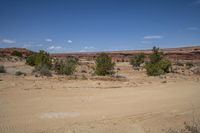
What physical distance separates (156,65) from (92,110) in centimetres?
2160

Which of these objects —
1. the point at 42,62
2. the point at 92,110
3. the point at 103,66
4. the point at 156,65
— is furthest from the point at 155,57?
the point at 92,110

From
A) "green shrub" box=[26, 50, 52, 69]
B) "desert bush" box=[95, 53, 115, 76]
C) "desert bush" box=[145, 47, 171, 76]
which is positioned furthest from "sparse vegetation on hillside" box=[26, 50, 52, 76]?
"desert bush" box=[145, 47, 171, 76]

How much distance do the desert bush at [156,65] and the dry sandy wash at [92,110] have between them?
43.7 ft

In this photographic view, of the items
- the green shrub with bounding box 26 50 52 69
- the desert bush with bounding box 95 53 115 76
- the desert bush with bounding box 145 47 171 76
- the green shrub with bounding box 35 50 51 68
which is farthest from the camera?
the green shrub with bounding box 35 50 51 68

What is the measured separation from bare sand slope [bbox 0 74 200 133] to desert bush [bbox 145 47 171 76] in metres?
13.4

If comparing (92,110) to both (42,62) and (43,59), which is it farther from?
(43,59)

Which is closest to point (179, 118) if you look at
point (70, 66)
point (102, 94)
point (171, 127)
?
point (171, 127)

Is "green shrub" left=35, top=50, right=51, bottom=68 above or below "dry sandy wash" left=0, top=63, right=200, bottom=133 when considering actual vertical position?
above

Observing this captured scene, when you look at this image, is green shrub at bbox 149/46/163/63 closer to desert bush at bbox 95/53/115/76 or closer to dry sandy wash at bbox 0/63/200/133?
desert bush at bbox 95/53/115/76

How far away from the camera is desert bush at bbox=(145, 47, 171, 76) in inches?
1151

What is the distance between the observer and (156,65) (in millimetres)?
30969

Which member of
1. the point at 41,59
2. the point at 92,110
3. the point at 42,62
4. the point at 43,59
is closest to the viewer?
the point at 92,110

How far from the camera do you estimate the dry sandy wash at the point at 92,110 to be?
27.9ft

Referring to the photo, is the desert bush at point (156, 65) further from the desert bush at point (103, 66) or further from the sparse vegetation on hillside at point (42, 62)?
the sparse vegetation on hillside at point (42, 62)
